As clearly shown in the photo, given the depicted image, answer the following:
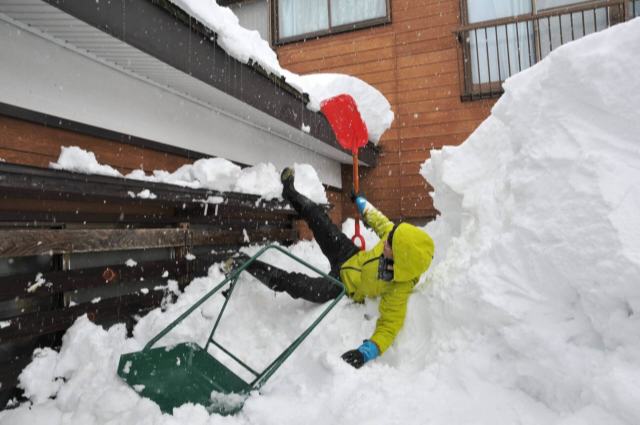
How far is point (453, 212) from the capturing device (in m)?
4.10

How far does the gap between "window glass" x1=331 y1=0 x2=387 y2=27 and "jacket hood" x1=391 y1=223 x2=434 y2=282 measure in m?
6.21

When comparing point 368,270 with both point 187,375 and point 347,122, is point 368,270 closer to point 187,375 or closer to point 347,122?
point 187,375

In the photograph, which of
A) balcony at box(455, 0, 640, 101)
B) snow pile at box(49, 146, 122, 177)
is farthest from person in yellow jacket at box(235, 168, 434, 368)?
balcony at box(455, 0, 640, 101)

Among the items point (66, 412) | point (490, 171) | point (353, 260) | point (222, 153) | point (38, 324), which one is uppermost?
point (222, 153)

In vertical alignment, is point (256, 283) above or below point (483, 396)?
above

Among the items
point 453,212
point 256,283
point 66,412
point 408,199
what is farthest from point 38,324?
point 408,199

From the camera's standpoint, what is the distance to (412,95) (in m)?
7.63

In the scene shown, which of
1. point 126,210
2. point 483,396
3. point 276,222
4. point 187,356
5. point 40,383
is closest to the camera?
point 483,396

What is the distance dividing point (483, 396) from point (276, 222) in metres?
3.46

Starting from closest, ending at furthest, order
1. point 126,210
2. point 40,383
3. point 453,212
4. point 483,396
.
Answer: point 483,396, point 40,383, point 126,210, point 453,212

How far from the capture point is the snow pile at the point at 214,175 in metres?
2.77

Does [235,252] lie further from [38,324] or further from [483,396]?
[483,396]

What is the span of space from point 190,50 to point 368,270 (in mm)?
2152

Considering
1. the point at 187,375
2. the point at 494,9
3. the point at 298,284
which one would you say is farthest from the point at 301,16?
the point at 187,375
